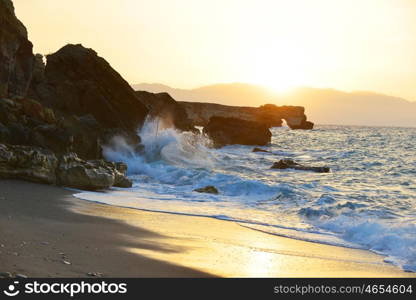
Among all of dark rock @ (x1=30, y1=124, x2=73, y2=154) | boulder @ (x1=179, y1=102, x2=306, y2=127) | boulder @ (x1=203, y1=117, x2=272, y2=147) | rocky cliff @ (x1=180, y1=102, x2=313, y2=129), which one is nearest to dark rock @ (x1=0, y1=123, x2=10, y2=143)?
dark rock @ (x1=30, y1=124, x2=73, y2=154)

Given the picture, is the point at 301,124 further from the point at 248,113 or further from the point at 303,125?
the point at 248,113

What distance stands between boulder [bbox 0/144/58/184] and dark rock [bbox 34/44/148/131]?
12188mm

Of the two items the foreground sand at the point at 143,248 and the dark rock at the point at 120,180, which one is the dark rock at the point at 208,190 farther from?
the foreground sand at the point at 143,248

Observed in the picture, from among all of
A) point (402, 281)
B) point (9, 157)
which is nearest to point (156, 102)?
point (9, 157)

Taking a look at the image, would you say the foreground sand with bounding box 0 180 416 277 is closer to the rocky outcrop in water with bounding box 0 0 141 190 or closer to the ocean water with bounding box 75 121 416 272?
the ocean water with bounding box 75 121 416 272

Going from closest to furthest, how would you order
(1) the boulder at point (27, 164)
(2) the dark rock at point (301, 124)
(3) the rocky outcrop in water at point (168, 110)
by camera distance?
(1) the boulder at point (27, 164) → (3) the rocky outcrop in water at point (168, 110) → (2) the dark rock at point (301, 124)

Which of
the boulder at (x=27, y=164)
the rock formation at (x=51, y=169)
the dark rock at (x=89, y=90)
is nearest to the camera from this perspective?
the boulder at (x=27, y=164)

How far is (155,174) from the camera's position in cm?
2197

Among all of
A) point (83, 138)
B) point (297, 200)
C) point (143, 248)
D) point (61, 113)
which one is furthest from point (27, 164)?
point (61, 113)

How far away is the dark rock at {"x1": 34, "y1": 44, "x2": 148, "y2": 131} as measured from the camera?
26625 mm

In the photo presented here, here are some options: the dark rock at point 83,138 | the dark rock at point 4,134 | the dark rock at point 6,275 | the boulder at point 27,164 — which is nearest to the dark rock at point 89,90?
the dark rock at point 83,138

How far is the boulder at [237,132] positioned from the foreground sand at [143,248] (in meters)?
47.7

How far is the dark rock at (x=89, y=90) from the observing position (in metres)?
26.6

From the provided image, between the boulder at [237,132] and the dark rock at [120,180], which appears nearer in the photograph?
the dark rock at [120,180]
